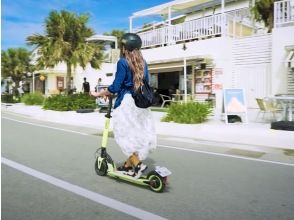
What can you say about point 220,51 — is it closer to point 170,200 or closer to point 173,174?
point 173,174

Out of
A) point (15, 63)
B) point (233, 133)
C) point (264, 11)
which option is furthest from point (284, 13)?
point (15, 63)

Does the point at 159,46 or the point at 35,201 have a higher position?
the point at 159,46

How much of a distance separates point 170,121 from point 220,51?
785cm

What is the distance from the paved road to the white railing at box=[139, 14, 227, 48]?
1266 cm

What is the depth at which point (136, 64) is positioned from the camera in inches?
221

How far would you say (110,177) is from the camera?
20.2 feet

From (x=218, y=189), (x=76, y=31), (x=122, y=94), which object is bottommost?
(x=218, y=189)

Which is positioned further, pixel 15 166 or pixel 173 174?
pixel 15 166

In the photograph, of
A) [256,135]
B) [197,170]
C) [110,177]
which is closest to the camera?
[110,177]

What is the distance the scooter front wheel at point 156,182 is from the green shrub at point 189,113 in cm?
797

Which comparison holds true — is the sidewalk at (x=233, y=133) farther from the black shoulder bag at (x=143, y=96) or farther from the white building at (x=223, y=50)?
the black shoulder bag at (x=143, y=96)

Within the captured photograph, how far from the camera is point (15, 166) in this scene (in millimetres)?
7090

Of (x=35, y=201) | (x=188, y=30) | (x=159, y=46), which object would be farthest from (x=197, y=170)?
(x=159, y=46)

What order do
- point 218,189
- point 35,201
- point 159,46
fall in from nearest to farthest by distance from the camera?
point 35,201, point 218,189, point 159,46
